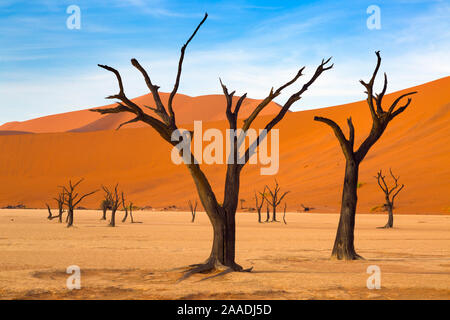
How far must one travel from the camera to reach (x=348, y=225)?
566 inches

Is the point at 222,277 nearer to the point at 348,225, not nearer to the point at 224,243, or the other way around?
the point at 224,243

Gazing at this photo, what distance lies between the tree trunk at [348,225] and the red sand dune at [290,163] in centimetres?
3400

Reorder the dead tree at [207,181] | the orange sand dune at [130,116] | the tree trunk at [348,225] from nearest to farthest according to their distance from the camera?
the dead tree at [207,181], the tree trunk at [348,225], the orange sand dune at [130,116]

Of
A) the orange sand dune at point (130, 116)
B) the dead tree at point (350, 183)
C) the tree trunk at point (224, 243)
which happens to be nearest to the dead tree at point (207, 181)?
the tree trunk at point (224, 243)

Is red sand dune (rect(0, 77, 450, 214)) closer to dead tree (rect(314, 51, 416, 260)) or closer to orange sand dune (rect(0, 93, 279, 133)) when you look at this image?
orange sand dune (rect(0, 93, 279, 133))

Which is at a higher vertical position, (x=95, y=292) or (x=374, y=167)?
(x=374, y=167)

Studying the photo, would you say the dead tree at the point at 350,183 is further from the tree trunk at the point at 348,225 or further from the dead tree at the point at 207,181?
the dead tree at the point at 207,181

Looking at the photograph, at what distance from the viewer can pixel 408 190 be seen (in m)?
52.1

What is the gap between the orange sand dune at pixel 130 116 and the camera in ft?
474

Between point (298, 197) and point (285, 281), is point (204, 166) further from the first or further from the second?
point (285, 281)

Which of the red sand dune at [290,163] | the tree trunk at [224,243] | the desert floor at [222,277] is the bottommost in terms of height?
the desert floor at [222,277]
